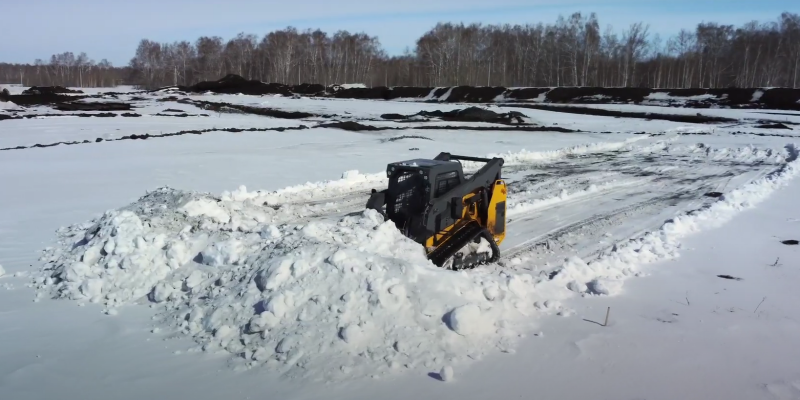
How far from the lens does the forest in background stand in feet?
226

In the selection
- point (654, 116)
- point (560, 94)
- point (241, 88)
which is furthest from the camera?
point (241, 88)

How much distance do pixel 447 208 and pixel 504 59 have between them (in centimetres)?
7833

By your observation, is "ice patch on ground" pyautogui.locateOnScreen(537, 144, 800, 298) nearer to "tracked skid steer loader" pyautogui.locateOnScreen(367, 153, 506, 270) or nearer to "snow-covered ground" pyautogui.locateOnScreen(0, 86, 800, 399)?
"snow-covered ground" pyautogui.locateOnScreen(0, 86, 800, 399)

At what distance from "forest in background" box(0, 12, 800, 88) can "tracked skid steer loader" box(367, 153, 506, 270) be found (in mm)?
67366

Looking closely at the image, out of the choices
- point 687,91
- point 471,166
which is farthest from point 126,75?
point 471,166

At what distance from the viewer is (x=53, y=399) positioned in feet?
14.4

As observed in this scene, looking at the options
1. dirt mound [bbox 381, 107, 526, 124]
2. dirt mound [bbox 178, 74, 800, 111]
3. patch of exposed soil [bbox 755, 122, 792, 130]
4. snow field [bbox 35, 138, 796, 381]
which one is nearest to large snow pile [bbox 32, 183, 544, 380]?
snow field [bbox 35, 138, 796, 381]

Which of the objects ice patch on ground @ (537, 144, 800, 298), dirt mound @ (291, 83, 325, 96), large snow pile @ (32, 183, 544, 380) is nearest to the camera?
large snow pile @ (32, 183, 544, 380)

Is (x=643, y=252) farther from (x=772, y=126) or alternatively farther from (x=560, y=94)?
(x=560, y=94)

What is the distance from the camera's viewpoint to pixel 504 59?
81.8m

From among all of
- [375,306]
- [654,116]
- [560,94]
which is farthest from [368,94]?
[375,306]

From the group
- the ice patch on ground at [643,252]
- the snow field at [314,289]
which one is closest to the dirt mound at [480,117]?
the ice patch on ground at [643,252]

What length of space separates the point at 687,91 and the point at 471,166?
40.2 meters

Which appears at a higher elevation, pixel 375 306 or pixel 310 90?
pixel 310 90
